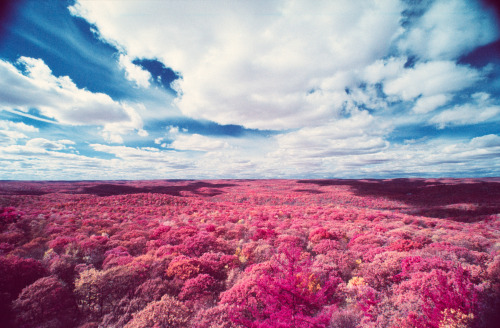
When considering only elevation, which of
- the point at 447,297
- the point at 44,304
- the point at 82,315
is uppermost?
the point at 447,297

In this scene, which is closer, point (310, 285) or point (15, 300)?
point (15, 300)

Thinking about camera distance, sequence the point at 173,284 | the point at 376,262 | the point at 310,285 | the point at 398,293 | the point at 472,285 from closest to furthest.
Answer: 1. the point at 472,285
2. the point at 398,293
3. the point at 310,285
4. the point at 173,284
5. the point at 376,262

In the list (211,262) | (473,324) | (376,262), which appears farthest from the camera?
(211,262)

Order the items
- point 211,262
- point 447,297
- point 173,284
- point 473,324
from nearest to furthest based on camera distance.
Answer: point 473,324
point 447,297
point 173,284
point 211,262

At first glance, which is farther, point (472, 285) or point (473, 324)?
point (472, 285)

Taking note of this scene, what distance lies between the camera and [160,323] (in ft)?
13.5

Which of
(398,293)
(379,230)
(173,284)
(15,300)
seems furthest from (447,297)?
(15,300)

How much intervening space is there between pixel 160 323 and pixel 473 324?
21.0ft

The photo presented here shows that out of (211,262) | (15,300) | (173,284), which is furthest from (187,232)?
(15,300)

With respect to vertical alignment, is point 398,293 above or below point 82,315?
above

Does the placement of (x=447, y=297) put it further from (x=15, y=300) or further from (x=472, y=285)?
(x=15, y=300)

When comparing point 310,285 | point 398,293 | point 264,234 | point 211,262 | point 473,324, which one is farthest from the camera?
point 264,234

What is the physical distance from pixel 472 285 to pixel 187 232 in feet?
32.6

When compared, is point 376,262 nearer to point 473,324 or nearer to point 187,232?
point 473,324
